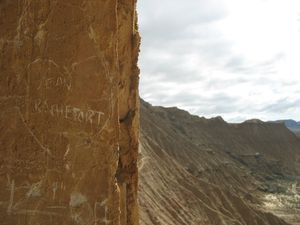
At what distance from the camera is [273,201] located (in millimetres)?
49219

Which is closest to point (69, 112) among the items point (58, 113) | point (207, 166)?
point (58, 113)

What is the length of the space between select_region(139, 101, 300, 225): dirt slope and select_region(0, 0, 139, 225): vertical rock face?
22151mm

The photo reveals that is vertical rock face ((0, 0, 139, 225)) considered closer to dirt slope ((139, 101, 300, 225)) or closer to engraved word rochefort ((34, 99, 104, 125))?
engraved word rochefort ((34, 99, 104, 125))

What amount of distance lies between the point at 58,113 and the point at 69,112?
103mm

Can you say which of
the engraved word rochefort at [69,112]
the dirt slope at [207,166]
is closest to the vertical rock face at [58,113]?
the engraved word rochefort at [69,112]

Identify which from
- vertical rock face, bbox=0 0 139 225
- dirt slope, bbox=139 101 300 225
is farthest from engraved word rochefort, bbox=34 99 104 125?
dirt slope, bbox=139 101 300 225

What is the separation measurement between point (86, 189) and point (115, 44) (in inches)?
56.9

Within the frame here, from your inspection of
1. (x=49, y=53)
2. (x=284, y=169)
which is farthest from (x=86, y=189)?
(x=284, y=169)

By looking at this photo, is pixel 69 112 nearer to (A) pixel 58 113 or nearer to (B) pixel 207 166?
(A) pixel 58 113

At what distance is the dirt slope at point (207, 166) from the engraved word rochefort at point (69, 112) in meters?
22.2

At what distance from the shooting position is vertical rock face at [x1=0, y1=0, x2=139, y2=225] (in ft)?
16.8

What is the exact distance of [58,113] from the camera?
5211 mm

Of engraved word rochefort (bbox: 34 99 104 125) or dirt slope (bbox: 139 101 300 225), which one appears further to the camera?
dirt slope (bbox: 139 101 300 225)

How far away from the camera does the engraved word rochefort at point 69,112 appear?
5.20 metres
